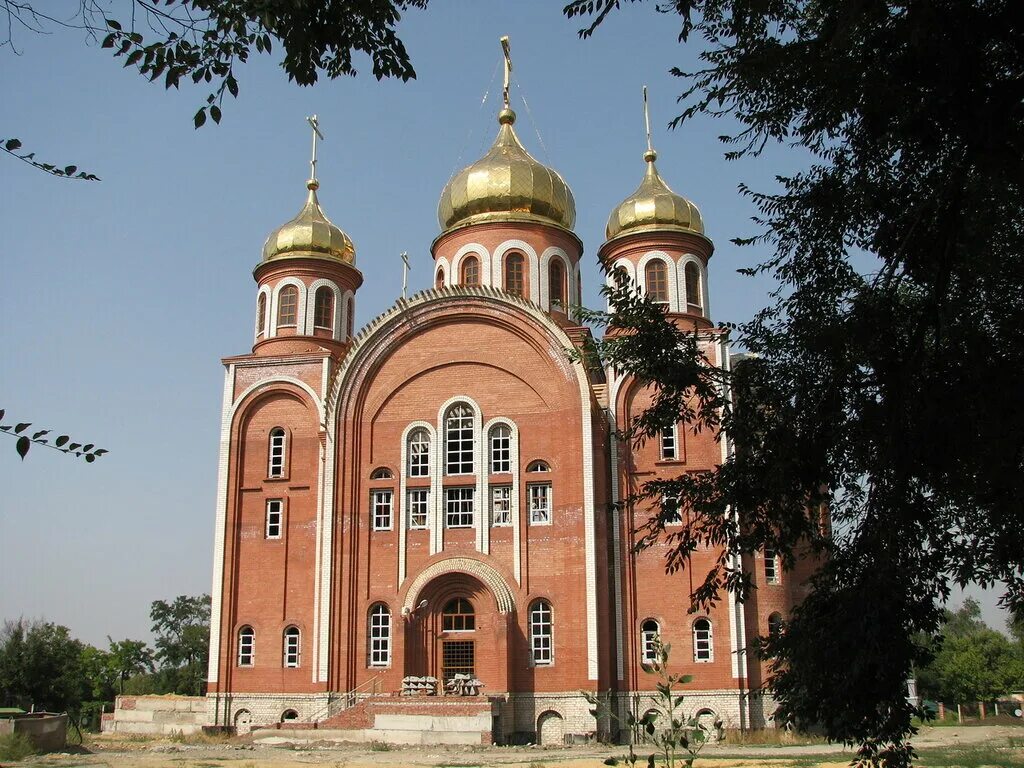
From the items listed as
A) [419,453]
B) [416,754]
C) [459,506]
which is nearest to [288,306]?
[419,453]

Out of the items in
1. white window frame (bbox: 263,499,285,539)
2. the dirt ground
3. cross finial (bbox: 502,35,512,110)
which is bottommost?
the dirt ground

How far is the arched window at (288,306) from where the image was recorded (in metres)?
30.6

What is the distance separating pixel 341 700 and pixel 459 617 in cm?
341

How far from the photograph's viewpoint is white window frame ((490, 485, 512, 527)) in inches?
1035

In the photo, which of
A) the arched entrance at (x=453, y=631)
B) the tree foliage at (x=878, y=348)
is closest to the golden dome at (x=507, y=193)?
the arched entrance at (x=453, y=631)

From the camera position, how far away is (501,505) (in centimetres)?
2645

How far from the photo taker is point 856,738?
26.8 feet

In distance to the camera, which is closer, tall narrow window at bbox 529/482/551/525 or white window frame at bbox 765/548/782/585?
white window frame at bbox 765/548/782/585

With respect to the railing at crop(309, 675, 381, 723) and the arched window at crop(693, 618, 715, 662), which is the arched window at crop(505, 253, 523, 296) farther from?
the railing at crop(309, 675, 381, 723)

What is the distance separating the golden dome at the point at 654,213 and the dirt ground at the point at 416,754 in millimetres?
14168

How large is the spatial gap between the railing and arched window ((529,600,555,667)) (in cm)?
384

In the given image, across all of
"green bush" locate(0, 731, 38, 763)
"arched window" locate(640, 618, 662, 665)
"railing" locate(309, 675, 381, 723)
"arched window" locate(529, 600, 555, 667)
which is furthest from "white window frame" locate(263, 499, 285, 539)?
"arched window" locate(640, 618, 662, 665)

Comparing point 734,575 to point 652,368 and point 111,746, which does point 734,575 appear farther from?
point 111,746

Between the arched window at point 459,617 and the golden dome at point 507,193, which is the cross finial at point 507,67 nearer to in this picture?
the golden dome at point 507,193
